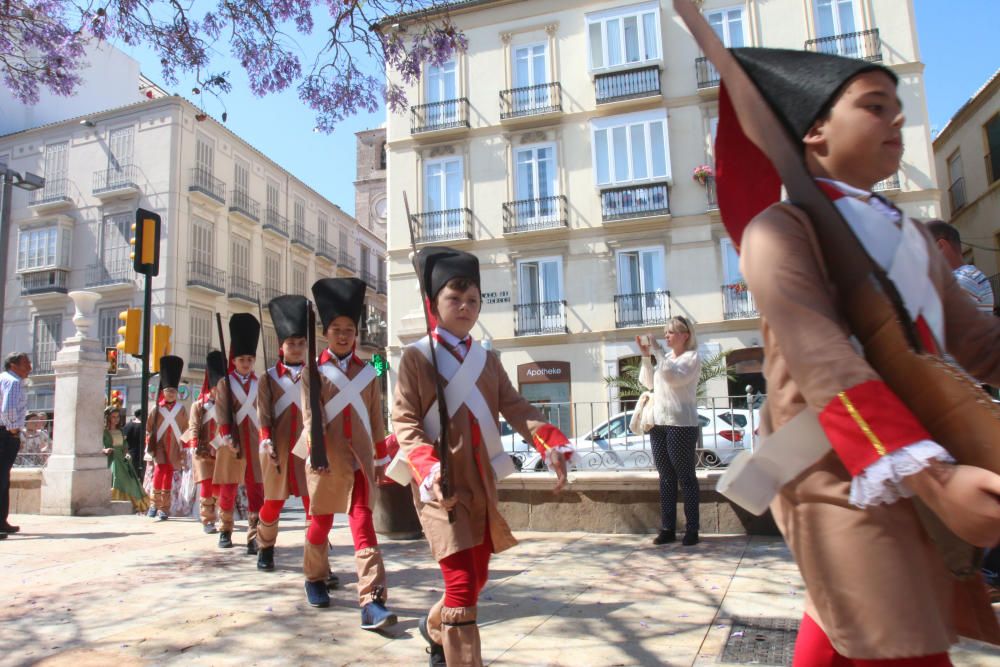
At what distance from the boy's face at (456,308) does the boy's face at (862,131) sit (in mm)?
1916

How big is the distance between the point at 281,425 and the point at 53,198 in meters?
32.3

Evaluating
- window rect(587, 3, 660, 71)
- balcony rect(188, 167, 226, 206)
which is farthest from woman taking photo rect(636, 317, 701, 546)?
balcony rect(188, 167, 226, 206)

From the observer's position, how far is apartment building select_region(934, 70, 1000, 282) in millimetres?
22125

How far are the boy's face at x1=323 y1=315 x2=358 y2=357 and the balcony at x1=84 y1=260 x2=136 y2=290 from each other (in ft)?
94.3

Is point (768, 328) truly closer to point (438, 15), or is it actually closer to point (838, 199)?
point (838, 199)

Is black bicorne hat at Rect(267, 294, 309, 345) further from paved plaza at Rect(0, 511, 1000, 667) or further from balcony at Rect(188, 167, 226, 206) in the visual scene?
balcony at Rect(188, 167, 226, 206)

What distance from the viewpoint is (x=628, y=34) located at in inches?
925

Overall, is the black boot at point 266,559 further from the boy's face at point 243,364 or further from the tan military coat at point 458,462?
the tan military coat at point 458,462

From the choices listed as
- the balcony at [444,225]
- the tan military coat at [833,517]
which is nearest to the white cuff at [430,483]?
the tan military coat at [833,517]

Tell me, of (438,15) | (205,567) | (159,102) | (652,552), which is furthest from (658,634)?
(159,102)

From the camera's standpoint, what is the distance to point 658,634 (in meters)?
3.83

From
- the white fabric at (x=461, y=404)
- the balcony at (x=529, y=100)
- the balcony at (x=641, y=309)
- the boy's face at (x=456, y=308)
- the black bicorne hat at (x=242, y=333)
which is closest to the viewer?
the white fabric at (x=461, y=404)

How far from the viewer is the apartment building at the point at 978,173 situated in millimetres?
22125

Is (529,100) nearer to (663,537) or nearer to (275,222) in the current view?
(275,222)
